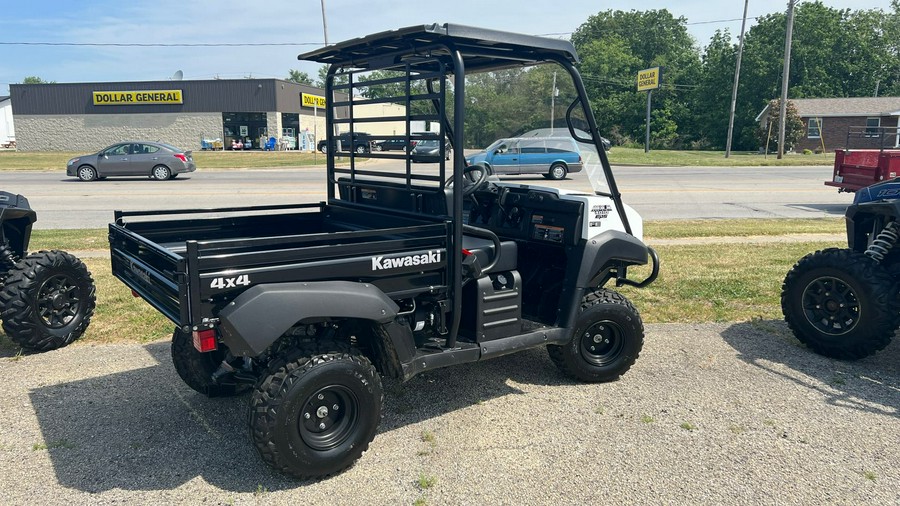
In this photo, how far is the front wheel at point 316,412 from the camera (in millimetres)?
3227

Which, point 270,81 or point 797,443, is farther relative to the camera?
point 270,81

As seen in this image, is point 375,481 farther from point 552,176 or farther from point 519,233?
point 552,176

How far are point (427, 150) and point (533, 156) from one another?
0.96m

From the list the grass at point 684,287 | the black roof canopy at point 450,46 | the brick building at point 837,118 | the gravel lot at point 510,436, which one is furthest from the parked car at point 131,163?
the brick building at point 837,118

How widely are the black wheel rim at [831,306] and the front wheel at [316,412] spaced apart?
3676mm

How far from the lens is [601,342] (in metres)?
4.71

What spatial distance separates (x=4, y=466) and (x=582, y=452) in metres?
3.00

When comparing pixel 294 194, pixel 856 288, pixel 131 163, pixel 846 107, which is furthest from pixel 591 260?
pixel 846 107

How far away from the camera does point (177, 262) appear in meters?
3.06

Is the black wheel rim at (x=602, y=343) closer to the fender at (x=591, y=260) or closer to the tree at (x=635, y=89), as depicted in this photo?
the fender at (x=591, y=260)

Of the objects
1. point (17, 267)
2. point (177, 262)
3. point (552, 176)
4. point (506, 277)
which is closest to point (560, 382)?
point (506, 277)

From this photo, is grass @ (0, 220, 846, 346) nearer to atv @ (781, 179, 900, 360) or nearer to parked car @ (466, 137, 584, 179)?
atv @ (781, 179, 900, 360)

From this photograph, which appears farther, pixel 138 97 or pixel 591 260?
pixel 138 97

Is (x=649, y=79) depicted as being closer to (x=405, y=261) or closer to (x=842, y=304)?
(x=842, y=304)
